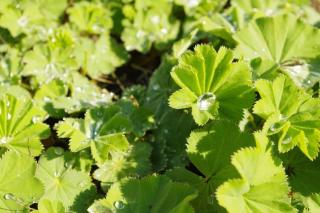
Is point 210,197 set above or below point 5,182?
below

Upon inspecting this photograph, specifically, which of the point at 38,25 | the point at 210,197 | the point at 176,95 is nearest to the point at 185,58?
the point at 176,95

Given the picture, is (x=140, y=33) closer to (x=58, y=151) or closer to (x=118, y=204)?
(x=58, y=151)

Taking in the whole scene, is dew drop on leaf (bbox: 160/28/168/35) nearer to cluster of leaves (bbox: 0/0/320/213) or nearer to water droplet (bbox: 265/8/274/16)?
cluster of leaves (bbox: 0/0/320/213)

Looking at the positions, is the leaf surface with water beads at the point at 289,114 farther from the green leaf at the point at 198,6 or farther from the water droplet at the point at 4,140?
the water droplet at the point at 4,140

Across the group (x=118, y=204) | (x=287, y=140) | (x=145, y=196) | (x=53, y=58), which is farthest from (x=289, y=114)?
(x=53, y=58)

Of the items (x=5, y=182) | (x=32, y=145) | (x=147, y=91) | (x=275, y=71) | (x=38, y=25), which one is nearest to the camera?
(x=5, y=182)

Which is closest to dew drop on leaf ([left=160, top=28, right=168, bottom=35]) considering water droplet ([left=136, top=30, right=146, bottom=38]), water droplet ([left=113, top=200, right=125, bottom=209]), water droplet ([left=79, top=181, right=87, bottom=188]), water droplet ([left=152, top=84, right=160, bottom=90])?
water droplet ([left=136, top=30, right=146, bottom=38])

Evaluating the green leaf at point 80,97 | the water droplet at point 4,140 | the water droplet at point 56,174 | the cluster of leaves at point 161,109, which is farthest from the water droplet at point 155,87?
the water droplet at point 4,140

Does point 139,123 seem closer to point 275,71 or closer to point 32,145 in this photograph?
point 32,145

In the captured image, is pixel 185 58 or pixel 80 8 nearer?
pixel 185 58
